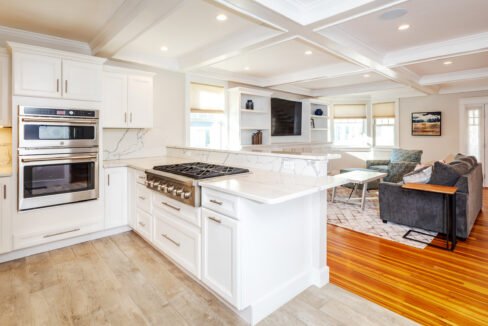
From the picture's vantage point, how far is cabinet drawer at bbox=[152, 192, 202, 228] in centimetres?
230

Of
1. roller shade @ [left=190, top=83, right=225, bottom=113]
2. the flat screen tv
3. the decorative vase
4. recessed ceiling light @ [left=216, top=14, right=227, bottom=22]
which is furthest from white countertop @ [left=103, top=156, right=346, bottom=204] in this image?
the flat screen tv

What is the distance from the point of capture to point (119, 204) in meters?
3.61

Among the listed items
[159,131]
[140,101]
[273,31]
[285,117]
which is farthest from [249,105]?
[273,31]

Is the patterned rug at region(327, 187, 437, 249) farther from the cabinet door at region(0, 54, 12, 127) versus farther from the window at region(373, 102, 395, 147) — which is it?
the cabinet door at region(0, 54, 12, 127)

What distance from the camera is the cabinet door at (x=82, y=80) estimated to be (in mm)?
3114

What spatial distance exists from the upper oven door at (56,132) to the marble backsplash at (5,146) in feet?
2.05

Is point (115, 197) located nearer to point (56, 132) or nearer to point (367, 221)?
point (56, 132)

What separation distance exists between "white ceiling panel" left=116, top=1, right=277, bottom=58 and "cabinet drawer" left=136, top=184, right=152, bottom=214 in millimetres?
1813

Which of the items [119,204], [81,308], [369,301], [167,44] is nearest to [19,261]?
[119,204]

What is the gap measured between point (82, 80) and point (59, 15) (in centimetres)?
65

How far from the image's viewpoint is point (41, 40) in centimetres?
341

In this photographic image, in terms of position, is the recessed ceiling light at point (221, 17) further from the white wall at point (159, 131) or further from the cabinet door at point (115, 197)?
the cabinet door at point (115, 197)

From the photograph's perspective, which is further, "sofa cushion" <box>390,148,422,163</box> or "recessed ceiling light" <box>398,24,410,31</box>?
"sofa cushion" <box>390,148,422,163</box>

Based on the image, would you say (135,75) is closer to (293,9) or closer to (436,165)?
(293,9)
